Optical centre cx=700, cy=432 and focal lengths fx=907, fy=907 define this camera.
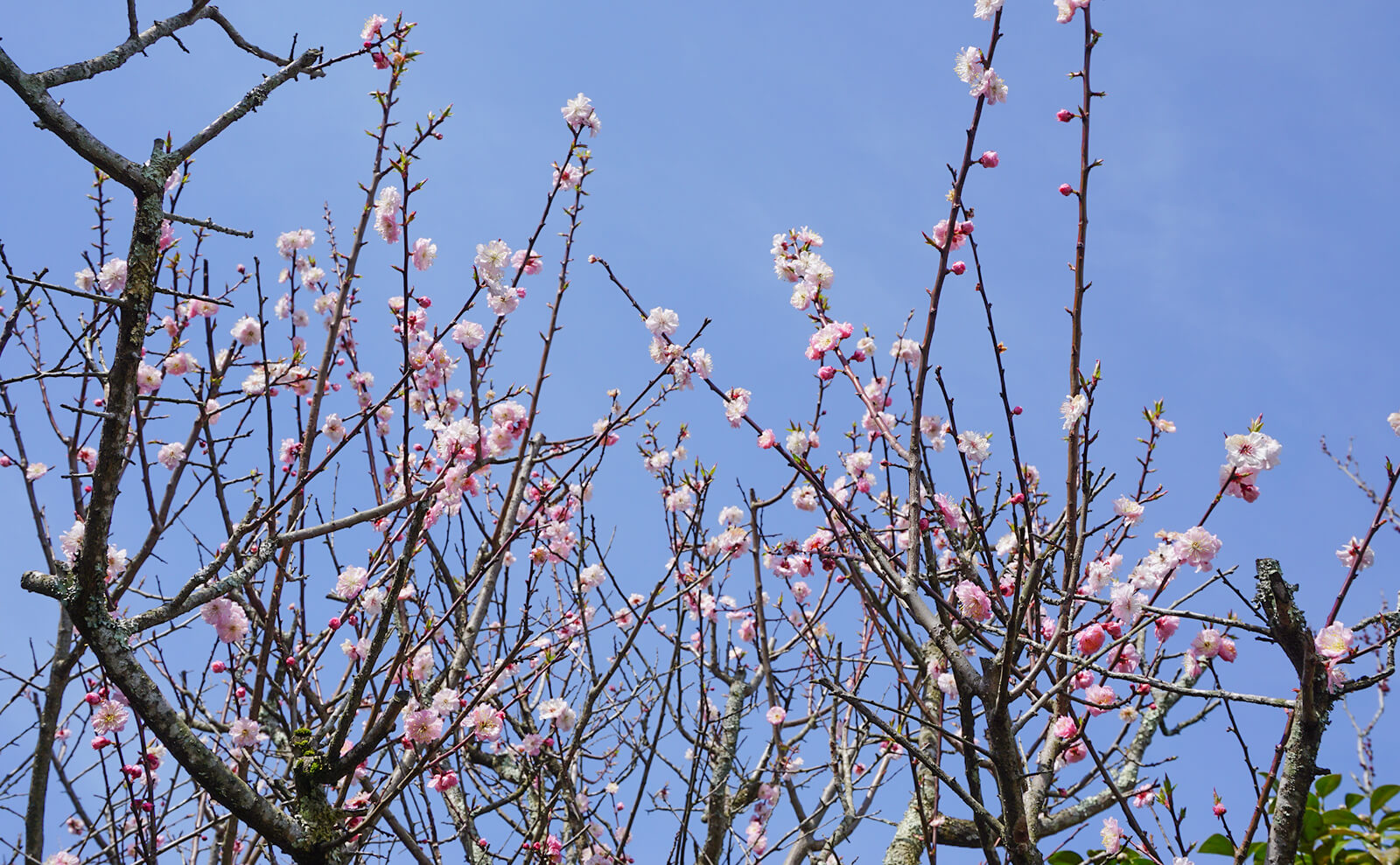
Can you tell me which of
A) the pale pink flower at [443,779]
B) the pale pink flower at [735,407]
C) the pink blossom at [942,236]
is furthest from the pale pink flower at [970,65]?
the pale pink flower at [443,779]

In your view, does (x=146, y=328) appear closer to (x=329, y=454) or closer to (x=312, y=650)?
(x=329, y=454)

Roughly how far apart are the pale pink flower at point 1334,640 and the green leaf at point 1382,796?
1525 mm

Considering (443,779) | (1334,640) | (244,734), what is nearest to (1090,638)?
(1334,640)

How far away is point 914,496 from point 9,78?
2619mm

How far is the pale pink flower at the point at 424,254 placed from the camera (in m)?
3.55

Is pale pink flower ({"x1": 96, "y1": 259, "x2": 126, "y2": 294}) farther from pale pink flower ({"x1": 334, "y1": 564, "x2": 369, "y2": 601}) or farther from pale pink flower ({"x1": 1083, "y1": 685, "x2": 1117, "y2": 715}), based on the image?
pale pink flower ({"x1": 1083, "y1": 685, "x2": 1117, "y2": 715})

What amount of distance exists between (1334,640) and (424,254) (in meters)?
3.21

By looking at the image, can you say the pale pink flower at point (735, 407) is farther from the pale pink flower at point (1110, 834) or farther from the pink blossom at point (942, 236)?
the pale pink flower at point (1110, 834)

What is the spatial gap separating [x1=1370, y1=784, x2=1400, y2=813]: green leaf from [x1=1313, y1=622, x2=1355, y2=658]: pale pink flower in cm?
152

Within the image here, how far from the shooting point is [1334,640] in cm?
226

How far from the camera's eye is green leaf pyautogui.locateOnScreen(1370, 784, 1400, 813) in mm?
3271

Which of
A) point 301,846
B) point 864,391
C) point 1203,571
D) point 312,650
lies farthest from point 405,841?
point 1203,571

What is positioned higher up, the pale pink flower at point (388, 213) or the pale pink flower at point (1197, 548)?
the pale pink flower at point (388, 213)

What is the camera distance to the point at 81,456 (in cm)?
393
